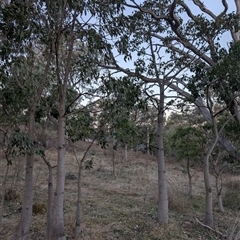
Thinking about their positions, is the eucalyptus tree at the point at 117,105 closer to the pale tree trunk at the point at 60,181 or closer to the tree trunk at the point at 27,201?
the pale tree trunk at the point at 60,181

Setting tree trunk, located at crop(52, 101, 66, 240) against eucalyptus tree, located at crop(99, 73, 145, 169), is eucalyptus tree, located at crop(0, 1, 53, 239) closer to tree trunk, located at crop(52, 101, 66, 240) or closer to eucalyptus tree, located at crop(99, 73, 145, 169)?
tree trunk, located at crop(52, 101, 66, 240)

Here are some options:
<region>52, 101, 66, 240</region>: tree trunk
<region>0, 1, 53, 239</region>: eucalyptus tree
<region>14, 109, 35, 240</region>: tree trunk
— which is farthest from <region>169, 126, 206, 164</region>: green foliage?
<region>14, 109, 35, 240</region>: tree trunk

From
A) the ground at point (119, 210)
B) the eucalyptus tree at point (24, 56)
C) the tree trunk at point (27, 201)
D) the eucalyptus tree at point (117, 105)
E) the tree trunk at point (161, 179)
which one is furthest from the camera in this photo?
the tree trunk at point (161, 179)

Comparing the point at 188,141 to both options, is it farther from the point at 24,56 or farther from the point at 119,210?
the point at 24,56

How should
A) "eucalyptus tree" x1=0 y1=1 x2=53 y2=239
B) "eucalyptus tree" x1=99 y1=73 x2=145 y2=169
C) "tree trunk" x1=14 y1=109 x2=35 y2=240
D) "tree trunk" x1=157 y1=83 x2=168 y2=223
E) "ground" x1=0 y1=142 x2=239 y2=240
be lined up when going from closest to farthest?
"eucalyptus tree" x1=0 y1=1 x2=53 y2=239 < "tree trunk" x1=14 y1=109 x2=35 y2=240 < "eucalyptus tree" x1=99 y1=73 x2=145 y2=169 < "ground" x1=0 y1=142 x2=239 y2=240 < "tree trunk" x1=157 y1=83 x2=168 y2=223

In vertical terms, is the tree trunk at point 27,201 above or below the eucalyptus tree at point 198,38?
below

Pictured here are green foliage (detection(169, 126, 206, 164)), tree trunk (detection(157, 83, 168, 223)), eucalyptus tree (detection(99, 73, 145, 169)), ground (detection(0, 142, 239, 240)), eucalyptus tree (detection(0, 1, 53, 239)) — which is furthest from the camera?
green foliage (detection(169, 126, 206, 164))

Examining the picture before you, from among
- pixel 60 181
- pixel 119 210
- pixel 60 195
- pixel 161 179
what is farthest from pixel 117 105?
pixel 119 210

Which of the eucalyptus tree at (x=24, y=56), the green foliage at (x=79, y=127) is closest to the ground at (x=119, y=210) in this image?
the eucalyptus tree at (x=24, y=56)

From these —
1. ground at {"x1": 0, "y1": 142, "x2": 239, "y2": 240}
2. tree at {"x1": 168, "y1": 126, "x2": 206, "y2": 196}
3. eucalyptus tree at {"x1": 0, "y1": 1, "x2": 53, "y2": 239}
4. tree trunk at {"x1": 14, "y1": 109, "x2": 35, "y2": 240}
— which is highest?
eucalyptus tree at {"x1": 0, "y1": 1, "x2": 53, "y2": 239}

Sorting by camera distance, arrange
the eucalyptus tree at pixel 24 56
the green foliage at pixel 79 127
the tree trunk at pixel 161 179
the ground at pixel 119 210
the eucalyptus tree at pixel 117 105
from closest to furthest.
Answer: the eucalyptus tree at pixel 24 56 → the eucalyptus tree at pixel 117 105 → the green foliage at pixel 79 127 → the ground at pixel 119 210 → the tree trunk at pixel 161 179

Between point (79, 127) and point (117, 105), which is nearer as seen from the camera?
point (117, 105)

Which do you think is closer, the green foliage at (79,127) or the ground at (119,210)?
the green foliage at (79,127)

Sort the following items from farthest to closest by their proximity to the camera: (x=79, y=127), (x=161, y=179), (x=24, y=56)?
(x=161, y=179) → (x=79, y=127) → (x=24, y=56)
